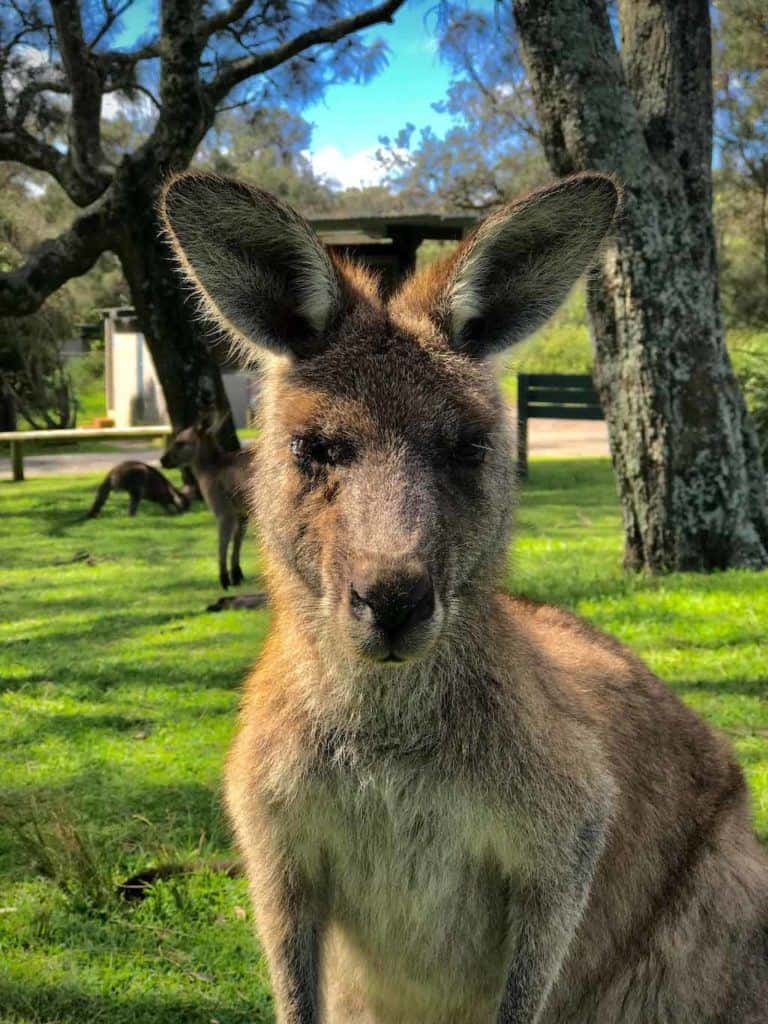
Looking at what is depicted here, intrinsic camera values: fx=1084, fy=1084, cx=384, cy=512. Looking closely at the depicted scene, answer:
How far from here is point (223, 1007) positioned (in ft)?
8.66

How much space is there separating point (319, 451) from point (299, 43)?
12074 millimetres

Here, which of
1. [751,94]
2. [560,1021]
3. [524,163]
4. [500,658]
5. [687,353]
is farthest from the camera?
[524,163]

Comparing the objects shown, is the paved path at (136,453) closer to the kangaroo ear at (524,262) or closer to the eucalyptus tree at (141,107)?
the eucalyptus tree at (141,107)

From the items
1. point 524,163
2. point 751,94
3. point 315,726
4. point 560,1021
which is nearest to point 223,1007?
point 560,1021

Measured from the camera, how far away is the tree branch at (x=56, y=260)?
36.9 feet

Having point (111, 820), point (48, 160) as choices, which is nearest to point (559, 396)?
point (48, 160)

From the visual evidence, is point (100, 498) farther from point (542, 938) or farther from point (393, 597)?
point (393, 597)

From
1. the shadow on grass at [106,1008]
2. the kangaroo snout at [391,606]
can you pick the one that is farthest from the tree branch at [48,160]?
the kangaroo snout at [391,606]

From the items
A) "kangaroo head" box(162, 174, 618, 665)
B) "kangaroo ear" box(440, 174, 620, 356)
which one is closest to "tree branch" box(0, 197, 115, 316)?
"kangaroo head" box(162, 174, 618, 665)

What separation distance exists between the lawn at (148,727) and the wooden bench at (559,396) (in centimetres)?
436

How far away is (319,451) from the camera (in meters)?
1.92

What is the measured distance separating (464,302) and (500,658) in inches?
26.8

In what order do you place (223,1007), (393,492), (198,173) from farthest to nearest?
(223,1007) < (198,173) < (393,492)

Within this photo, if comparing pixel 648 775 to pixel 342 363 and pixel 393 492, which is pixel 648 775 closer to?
pixel 393 492
